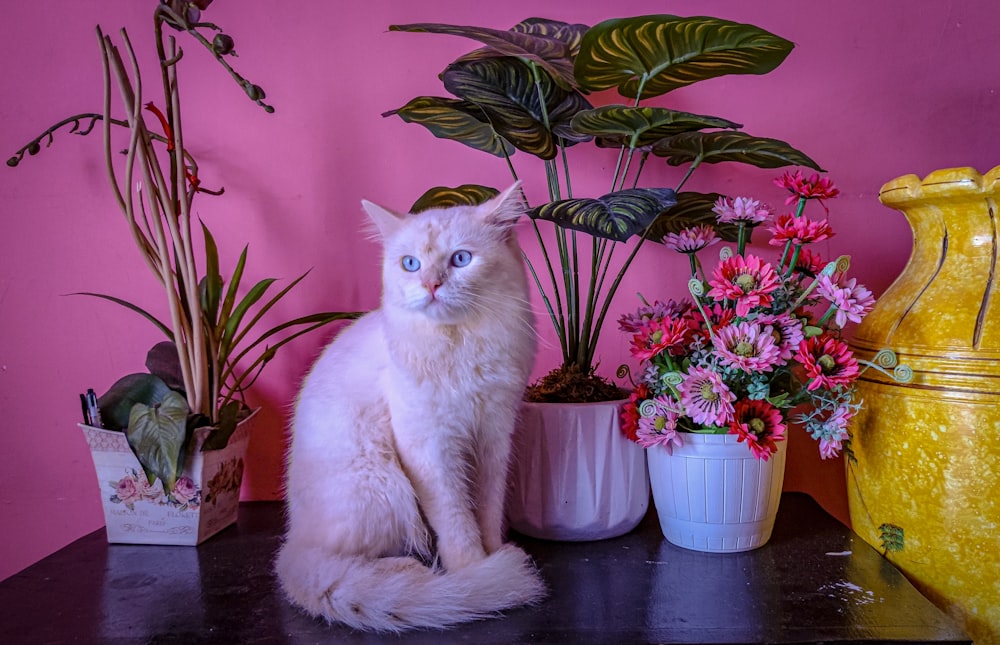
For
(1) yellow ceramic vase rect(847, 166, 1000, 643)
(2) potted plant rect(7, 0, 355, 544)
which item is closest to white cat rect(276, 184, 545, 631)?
(2) potted plant rect(7, 0, 355, 544)

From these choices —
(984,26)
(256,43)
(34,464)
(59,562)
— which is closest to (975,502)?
(984,26)

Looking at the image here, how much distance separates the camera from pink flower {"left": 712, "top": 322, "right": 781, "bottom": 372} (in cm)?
92

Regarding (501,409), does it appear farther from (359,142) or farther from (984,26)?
(984,26)

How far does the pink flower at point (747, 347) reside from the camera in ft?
3.02

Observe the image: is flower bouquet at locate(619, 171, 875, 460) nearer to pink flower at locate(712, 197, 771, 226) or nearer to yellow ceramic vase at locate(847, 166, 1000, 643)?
pink flower at locate(712, 197, 771, 226)

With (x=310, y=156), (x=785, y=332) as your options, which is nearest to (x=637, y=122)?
(x=785, y=332)

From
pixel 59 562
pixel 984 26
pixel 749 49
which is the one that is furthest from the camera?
pixel 984 26

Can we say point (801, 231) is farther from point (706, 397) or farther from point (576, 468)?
point (576, 468)

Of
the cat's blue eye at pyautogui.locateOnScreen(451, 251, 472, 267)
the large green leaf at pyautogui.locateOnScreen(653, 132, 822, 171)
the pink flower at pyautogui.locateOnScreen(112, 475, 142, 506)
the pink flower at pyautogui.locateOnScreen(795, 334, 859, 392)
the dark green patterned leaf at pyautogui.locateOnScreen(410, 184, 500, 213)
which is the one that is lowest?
the pink flower at pyautogui.locateOnScreen(112, 475, 142, 506)

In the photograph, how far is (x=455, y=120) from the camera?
3.97 ft

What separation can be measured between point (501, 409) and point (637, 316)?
334 mm

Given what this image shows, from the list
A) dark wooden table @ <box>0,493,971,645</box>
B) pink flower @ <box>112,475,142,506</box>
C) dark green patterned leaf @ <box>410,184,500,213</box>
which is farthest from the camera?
dark green patterned leaf @ <box>410,184,500,213</box>

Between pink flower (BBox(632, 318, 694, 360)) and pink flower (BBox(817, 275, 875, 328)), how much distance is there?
22cm

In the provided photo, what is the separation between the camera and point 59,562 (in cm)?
107
